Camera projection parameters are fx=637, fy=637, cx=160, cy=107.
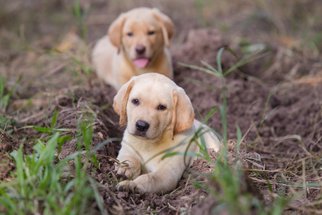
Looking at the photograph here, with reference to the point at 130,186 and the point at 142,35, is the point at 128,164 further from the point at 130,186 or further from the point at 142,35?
the point at 142,35

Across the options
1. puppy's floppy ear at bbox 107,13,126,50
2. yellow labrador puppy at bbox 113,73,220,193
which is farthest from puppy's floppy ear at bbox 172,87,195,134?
puppy's floppy ear at bbox 107,13,126,50

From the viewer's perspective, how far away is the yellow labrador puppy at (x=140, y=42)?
22.2 feet

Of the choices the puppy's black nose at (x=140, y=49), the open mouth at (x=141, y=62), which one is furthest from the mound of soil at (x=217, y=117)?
the puppy's black nose at (x=140, y=49)

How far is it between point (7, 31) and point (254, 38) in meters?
3.78

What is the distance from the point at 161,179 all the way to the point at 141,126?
425 millimetres

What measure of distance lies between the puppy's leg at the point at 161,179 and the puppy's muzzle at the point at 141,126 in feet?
1.04

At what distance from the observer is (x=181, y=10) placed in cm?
1071

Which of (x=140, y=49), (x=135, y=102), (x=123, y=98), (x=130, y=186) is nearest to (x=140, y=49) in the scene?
(x=140, y=49)

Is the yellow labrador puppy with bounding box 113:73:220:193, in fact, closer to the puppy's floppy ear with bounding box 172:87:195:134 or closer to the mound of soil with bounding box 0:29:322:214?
the puppy's floppy ear with bounding box 172:87:195:134

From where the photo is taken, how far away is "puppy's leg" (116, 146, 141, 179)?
15.2 feet

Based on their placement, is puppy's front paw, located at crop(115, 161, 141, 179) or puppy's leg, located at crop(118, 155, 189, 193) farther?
puppy's front paw, located at crop(115, 161, 141, 179)

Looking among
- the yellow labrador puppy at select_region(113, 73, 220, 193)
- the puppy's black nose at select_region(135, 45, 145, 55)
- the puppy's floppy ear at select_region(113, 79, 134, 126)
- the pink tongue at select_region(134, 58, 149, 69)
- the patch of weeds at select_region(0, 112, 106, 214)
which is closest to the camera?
the patch of weeds at select_region(0, 112, 106, 214)

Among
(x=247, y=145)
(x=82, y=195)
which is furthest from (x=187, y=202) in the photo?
(x=247, y=145)

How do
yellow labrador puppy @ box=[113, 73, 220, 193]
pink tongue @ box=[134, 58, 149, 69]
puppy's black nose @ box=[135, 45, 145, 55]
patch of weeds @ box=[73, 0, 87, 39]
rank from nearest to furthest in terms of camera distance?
1. yellow labrador puppy @ box=[113, 73, 220, 193]
2. puppy's black nose @ box=[135, 45, 145, 55]
3. pink tongue @ box=[134, 58, 149, 69]
4. patch of weeds @ box=[73, 0, 87, 39]
